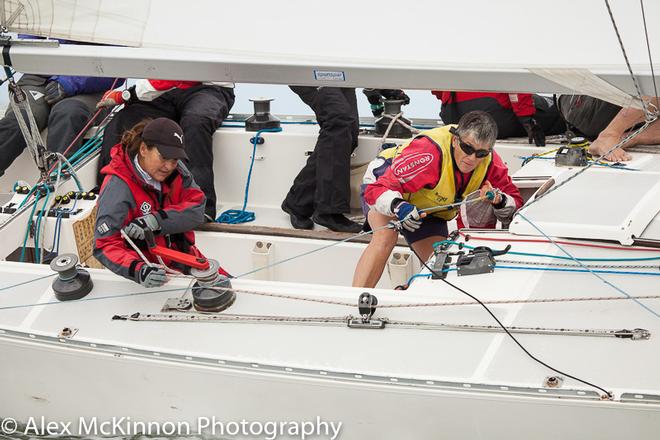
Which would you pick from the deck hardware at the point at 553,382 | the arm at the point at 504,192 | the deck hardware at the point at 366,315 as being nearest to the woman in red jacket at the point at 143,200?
the deck hardware at the point at 366,315

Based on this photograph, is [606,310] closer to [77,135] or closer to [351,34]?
[351,34]

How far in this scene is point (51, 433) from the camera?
9.17 feet

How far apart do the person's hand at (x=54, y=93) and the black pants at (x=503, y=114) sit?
185 centimetres

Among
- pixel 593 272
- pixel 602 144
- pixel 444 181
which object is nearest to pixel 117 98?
pixel 444 181

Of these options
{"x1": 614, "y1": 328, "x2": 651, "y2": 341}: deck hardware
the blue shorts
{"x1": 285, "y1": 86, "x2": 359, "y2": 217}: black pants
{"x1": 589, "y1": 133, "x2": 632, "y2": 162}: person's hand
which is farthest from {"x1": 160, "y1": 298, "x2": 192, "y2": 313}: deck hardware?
{"x1": 589, "y1": 133, "x2": 632, "y2": 162}: person's hand

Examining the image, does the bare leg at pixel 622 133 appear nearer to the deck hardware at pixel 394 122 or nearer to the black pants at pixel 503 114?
the black pants at pixel 503 114

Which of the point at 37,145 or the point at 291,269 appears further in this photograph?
the point at 291,269

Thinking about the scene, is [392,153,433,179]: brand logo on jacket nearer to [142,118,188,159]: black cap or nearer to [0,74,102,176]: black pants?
[142,118,188,159]: black cap

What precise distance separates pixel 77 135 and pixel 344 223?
137 cm

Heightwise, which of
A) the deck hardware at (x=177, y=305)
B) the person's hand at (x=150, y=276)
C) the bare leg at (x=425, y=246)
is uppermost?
the bare leg at (x=425, y=246)

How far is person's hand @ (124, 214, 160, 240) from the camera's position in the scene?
2750 millimetres

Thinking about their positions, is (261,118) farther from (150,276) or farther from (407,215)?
(150,276)

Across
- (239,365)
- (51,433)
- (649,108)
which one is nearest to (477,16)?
(649,108)

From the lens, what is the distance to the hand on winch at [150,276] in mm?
2689
